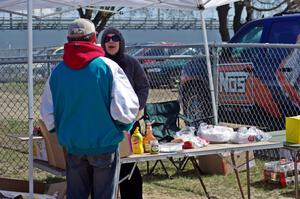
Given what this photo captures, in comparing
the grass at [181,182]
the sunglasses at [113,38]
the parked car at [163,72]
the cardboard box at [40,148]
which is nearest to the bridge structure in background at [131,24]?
the parked car at [163,72]

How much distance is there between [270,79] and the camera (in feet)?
30.2

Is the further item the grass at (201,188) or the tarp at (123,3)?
the tarp at (123,3)

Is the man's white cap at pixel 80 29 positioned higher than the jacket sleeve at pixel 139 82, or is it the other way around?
the man's white cap at pixel 80 29

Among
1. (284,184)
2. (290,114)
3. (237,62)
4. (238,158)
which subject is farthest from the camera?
(237,62)

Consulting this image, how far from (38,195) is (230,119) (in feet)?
14.4

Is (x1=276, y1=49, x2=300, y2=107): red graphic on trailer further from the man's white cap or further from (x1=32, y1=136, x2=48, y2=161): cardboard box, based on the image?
the man's white cap

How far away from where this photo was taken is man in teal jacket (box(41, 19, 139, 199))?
4.62 meters

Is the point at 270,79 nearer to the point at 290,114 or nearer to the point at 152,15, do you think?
the point at 290,114

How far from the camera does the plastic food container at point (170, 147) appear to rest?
5.73 m

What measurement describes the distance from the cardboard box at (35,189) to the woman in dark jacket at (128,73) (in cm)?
58

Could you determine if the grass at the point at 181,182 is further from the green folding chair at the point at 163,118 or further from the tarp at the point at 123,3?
the tarp at the point at 123,3

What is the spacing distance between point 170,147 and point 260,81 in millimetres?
3798

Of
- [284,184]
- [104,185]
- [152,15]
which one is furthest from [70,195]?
[152,15]

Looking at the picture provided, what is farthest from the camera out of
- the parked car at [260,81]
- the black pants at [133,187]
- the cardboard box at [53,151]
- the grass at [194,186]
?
the parked car at [260,81]
